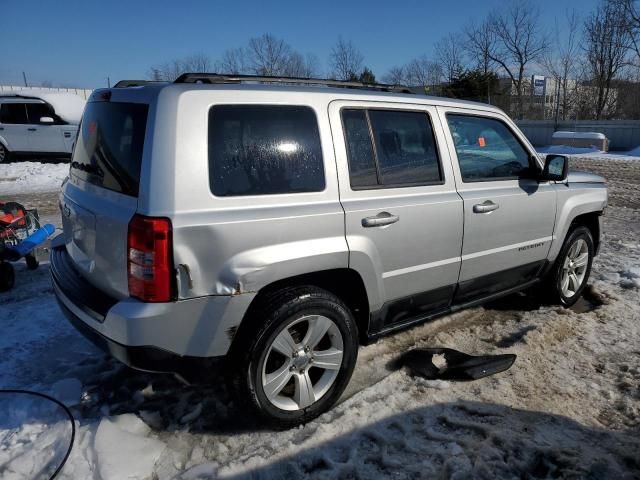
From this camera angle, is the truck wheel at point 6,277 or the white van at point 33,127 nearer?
the truck wheel at point 6,277

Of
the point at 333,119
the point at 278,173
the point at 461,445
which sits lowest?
the point at 461,445

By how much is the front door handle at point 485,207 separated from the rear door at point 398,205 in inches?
7.1

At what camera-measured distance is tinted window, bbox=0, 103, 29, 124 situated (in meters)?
14.1

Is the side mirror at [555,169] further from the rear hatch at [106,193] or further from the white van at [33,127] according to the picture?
the white van at [33,127]

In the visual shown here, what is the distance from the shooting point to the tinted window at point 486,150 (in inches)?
140

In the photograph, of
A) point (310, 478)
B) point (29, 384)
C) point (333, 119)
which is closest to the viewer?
point (310, 478)

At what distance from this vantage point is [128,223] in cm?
232

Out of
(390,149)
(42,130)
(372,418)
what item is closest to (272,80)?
(390,149)

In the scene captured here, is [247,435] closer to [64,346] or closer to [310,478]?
[310,478]

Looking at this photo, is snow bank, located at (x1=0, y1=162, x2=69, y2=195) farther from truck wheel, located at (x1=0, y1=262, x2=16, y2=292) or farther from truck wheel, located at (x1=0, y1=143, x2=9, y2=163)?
truck wheel, located at (x1=0, y1=262, x2=16, y2=292)

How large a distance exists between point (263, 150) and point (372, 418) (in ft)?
5.59

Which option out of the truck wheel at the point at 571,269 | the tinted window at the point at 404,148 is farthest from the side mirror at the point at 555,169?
the tinted window at the point at 404,148

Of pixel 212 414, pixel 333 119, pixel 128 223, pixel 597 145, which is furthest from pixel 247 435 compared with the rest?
pixel 597 145

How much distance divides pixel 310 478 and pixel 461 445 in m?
0.86
